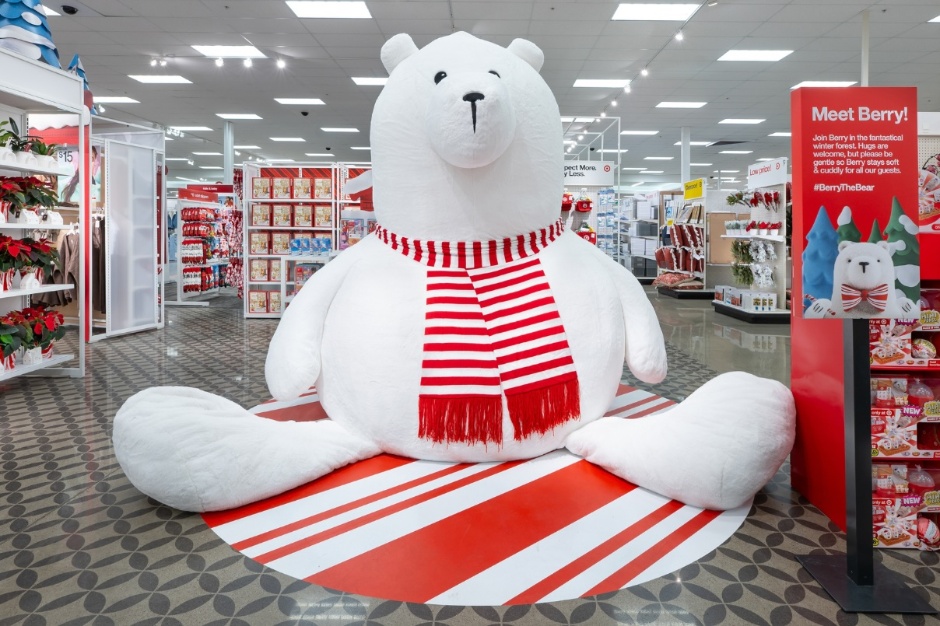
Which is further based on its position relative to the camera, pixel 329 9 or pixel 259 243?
pixel 259 243

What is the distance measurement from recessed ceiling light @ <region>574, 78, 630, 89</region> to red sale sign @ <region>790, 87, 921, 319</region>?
9.30m

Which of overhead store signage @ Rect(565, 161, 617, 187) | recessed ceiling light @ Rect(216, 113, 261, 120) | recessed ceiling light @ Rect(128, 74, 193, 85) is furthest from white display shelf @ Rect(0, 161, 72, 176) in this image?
recessed ceiling light @ Rect(216, 113, 261, 120)

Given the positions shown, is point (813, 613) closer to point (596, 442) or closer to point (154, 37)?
point (596, 442)

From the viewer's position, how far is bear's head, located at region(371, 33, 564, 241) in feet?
8.25

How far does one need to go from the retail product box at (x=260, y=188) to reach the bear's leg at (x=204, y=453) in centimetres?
643

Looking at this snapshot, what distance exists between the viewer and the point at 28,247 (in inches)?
160

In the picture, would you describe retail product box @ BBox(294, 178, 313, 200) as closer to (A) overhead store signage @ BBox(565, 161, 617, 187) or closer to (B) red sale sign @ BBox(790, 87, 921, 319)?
(A) overhead store signage @ BBox(565, 161, 617, 187)

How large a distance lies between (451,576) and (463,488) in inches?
21.3

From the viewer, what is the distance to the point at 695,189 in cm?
1090

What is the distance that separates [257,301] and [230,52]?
12.5 feet

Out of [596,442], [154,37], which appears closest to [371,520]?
[596,442]

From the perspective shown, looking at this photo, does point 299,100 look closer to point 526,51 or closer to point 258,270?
point 258,270

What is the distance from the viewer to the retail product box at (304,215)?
8.31 m

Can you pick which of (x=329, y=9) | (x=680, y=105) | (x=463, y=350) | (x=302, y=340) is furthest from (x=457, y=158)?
(x=680, y=105)
